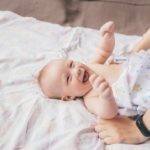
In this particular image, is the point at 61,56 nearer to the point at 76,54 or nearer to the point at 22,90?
the point at 76,54

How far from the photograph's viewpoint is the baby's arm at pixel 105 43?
1078 millimetres

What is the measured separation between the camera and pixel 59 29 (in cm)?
150

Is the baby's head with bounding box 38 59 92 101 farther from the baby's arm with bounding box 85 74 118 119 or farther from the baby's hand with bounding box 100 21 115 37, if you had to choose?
the baby's hand with bounding box 100 21 115 37

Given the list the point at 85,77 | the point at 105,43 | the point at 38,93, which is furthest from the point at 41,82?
the point at 105,43

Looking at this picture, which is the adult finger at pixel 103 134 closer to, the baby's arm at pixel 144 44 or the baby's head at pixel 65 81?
the baby's head at pixel 65 81

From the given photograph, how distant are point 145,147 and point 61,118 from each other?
27 centimetres

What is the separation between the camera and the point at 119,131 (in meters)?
0.82

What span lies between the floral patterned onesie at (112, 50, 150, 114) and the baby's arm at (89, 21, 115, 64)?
0.48 ft

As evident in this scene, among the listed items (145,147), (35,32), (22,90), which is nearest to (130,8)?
(35,32)

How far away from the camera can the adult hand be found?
0.80 metres

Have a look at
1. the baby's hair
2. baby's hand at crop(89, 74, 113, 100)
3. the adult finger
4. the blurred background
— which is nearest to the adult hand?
the adult finger

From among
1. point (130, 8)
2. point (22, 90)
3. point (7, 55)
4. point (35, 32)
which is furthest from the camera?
point (130, 8)

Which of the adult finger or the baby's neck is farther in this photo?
the baby's neck

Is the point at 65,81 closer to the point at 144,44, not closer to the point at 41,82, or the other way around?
the point at 41,82
